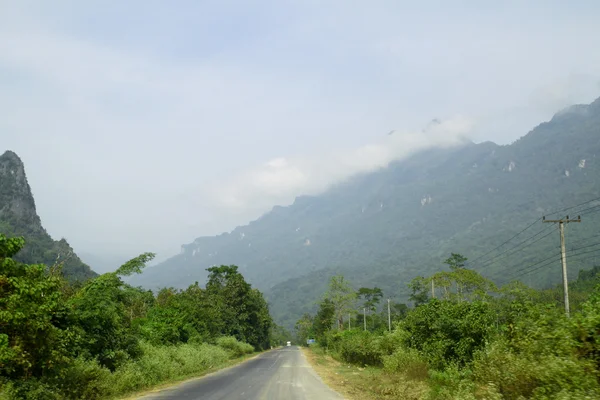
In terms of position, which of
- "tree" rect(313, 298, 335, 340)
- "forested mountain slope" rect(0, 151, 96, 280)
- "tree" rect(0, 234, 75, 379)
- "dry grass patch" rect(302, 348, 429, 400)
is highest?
"forested mountain slope" rect(0, 151, 96, 280)

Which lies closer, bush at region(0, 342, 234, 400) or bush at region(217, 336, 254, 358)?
bush at region(0, 342, 234, 400)

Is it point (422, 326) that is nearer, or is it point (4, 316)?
point (4, 316)

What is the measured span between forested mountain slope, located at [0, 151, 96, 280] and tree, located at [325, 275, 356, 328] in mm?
54911

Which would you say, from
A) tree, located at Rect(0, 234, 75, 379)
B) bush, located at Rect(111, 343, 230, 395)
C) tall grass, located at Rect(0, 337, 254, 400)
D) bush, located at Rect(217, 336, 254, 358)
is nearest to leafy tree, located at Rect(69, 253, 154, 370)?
tall grass, located at Rect(0, 337, 254, 400)

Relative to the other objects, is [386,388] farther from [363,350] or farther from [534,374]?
[363,350]

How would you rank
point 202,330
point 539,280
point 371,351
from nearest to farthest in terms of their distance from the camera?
point 371,351 → point 202,330 → point 539,280

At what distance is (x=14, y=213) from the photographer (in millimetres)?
120375

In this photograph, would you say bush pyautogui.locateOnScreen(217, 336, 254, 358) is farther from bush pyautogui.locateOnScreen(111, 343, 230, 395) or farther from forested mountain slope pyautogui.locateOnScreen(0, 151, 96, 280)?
forested mountain slope pyautogui.locateOnScreen(0, 151, 96, 280)

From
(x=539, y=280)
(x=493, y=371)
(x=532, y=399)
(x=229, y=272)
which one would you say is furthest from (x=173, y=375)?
(x=539, y=280)

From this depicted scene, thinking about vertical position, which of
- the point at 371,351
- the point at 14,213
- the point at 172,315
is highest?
the point at 14,213

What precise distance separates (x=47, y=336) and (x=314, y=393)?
10.4 metres

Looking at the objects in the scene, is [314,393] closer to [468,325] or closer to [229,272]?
[468,325]

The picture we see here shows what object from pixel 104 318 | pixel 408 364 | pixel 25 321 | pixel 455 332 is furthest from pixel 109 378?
pixel 455 332

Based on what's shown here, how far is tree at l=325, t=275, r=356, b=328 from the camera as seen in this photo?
8462 centimetres
